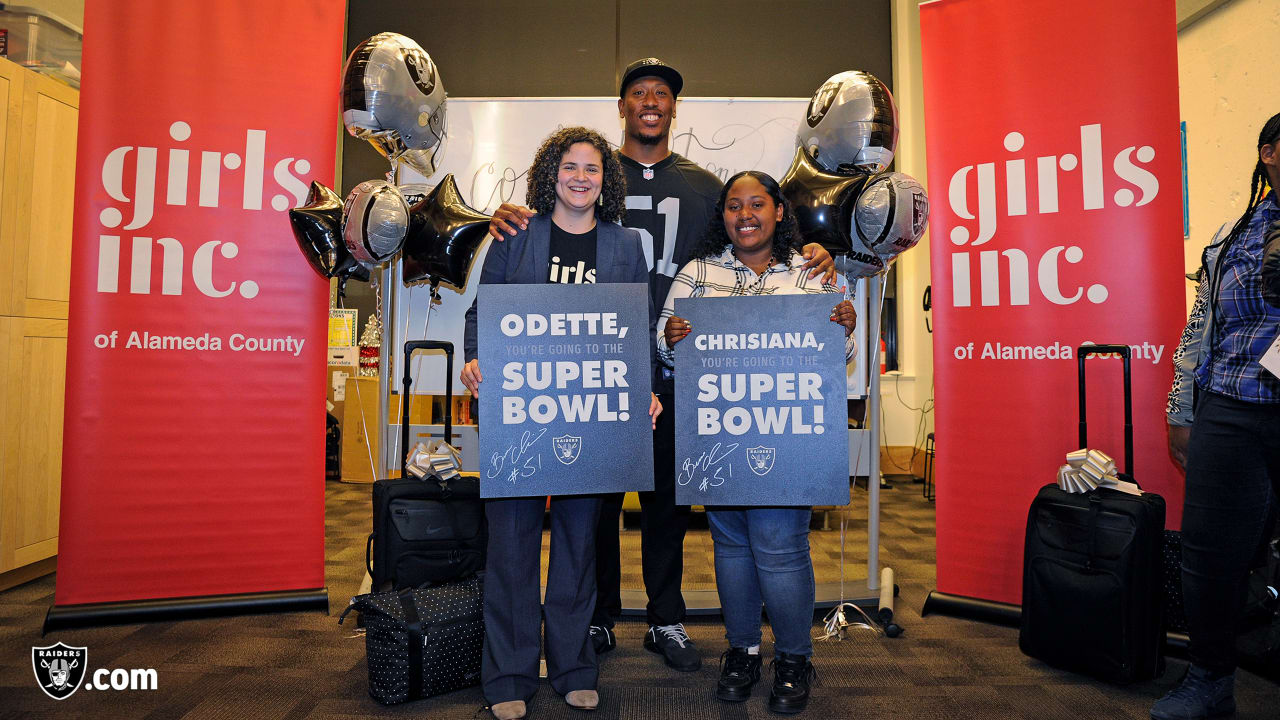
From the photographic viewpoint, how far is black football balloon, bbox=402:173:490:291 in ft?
8.39

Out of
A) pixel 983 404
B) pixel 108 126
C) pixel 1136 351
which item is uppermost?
pixel 108 126

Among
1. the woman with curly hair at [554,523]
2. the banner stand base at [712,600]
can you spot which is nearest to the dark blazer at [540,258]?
the woman with curly hair at [554,523]

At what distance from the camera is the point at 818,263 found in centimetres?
205

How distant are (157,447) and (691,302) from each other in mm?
2111

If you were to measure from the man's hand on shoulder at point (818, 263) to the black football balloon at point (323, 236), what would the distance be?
155 cm

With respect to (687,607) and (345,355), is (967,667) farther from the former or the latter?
(345,355)

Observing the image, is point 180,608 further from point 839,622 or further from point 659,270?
point 839,622

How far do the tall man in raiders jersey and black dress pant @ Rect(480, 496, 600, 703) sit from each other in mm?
263

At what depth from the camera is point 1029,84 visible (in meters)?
2.67

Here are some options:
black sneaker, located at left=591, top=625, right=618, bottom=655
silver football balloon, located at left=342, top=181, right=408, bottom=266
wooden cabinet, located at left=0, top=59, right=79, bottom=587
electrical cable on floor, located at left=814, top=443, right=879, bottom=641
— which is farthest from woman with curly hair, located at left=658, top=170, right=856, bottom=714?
wooden cabinet, located at left=0, top=59, right=79, bottom=587

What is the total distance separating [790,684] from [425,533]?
1.21 meters

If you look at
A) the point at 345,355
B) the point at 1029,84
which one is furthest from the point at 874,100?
the point at 345,355

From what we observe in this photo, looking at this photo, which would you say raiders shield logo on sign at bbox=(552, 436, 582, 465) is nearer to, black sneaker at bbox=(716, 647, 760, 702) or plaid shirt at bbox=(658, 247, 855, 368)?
plaid shirt at bbox=(658, 247, 855, 368)
